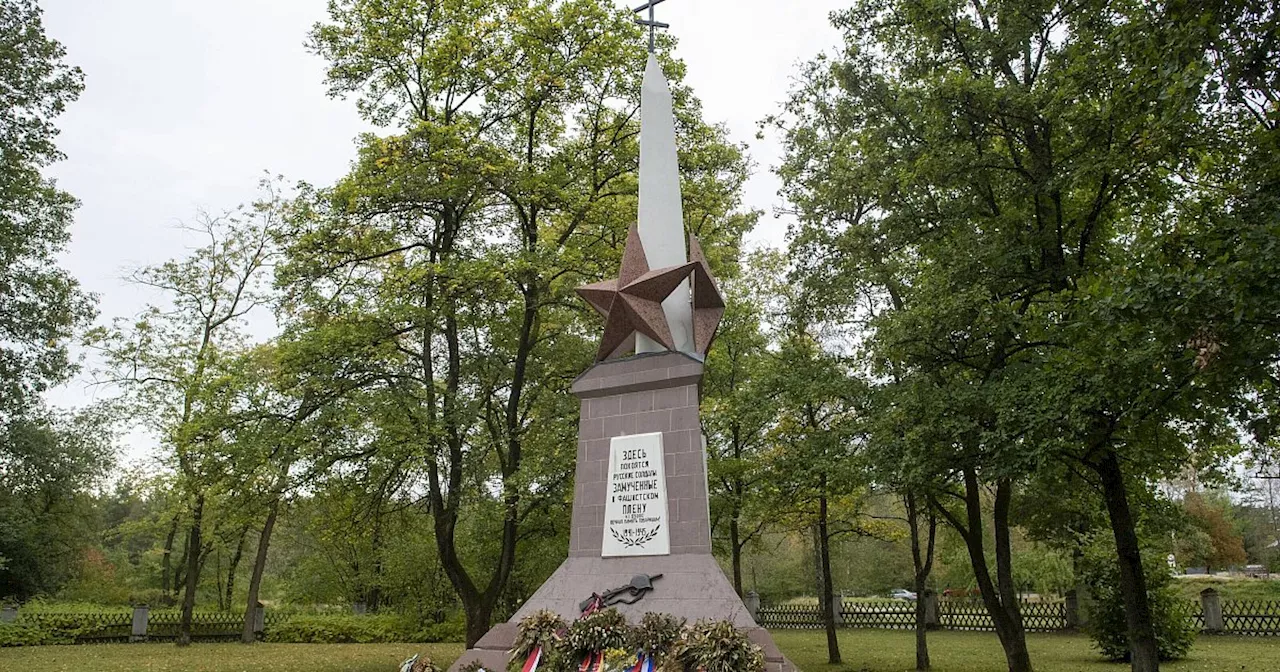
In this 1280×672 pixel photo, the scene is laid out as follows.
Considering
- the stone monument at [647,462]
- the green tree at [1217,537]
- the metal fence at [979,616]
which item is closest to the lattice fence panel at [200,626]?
the metal fence at [979,616]

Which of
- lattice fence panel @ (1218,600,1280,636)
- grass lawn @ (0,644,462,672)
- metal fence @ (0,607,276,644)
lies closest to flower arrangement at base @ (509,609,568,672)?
grass lawn @ (0,644,462,672)

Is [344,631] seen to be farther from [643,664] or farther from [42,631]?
[643,664]

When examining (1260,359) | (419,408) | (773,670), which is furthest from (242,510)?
(1260,359)

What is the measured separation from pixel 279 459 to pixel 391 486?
9.79 feet

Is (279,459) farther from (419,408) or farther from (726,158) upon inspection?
(726,158)

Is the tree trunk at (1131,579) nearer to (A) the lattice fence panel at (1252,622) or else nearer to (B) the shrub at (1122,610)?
(B) the shrub at (1122,610)

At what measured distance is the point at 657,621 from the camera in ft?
27.8

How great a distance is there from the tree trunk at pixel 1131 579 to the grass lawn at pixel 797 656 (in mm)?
4521

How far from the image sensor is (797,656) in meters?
19.3

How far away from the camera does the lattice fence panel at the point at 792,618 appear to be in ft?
96.7

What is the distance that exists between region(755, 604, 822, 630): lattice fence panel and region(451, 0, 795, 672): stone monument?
68.8 ft

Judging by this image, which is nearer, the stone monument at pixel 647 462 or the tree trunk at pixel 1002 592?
the stone monument at pixel 647 462

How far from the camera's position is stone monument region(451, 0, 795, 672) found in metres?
9.16

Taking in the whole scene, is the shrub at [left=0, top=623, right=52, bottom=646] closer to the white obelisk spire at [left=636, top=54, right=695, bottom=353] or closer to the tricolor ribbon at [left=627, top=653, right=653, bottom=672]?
the white obelisk spire at [left=636, top=54, right=695, bottom=353]
